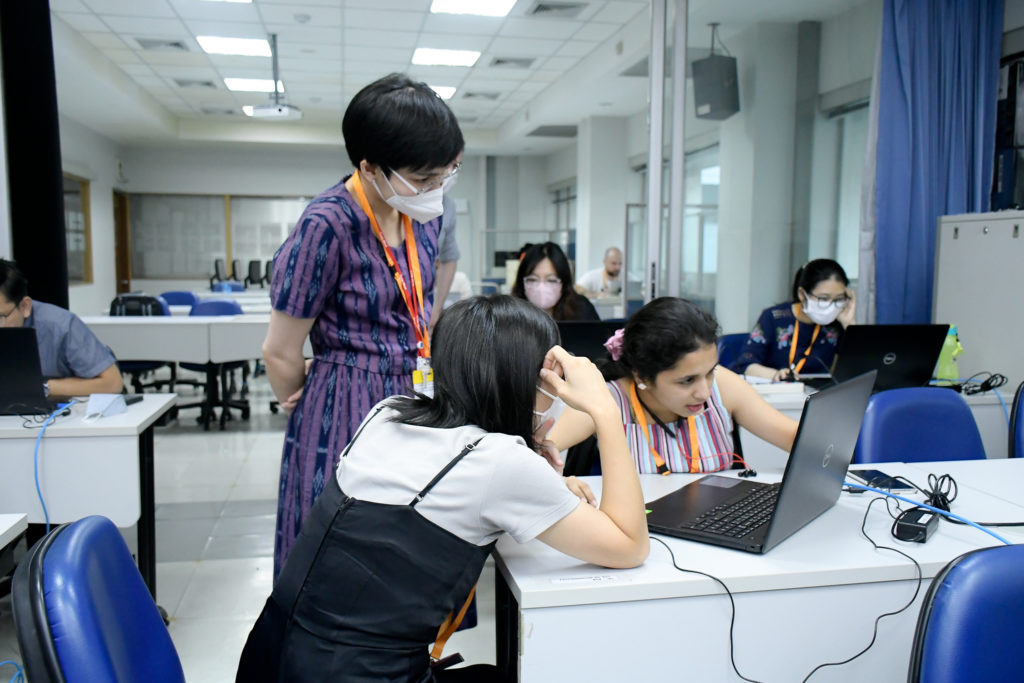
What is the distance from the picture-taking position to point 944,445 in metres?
2.11

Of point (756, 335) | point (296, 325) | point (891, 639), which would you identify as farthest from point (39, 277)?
point (891, 639)

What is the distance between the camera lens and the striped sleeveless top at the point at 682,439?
1.80m

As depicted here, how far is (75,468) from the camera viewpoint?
7.40 ft

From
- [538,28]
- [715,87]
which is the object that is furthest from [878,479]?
[538,28]

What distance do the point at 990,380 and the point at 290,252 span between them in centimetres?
287

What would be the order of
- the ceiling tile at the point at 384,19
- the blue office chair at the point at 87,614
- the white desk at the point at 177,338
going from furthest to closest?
the ceiling tile at the point at 384,19 < the white desk at the point at 177,338 < the blue office chair at the point at 87,614

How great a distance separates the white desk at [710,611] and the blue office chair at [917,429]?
2.28 ft

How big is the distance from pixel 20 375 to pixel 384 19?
4678 mm

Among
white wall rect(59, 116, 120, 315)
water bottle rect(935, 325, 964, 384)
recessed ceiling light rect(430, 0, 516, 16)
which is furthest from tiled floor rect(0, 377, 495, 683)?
white wall rect(59, 116, 120, 315)

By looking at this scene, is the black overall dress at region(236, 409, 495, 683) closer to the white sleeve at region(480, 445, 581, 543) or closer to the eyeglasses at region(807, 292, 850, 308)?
the white sleeve at region(480, 445, 581, 543)

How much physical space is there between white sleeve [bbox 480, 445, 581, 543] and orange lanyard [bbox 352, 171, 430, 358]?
0.55 m

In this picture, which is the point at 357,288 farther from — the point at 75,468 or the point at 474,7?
the point at 474,7

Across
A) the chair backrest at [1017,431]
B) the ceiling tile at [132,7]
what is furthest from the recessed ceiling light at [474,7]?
the chair backrest at [1017,431]

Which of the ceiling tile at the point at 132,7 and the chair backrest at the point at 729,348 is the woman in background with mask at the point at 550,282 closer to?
the chair backrest at the point at 729,348
